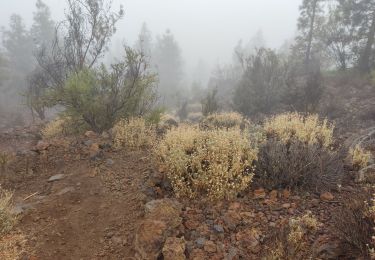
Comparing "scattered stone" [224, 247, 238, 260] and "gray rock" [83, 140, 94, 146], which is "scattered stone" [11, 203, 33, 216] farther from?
"scattered stone" [224, 247, 238, 260]

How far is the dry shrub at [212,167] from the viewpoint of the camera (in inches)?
182

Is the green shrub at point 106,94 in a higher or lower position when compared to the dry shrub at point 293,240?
higher

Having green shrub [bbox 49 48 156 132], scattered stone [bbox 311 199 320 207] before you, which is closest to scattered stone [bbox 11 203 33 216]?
green shrub [bbox 49 48 156 132]

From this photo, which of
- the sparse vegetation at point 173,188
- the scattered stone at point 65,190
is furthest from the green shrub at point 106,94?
the scattered stone at point 65,190

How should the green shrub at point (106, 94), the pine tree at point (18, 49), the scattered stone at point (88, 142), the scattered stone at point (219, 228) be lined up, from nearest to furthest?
the scattered stone at point (219, 228), the scattered stone at point (88, 142), the green shrub at point (106, 94), the pine tree at point (18, 49)

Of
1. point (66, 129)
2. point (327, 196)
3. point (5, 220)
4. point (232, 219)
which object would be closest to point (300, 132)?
point (327, 196)

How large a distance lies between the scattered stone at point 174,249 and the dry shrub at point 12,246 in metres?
1.70

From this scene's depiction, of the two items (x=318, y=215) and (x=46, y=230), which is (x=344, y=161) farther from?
(x=46, y=230)

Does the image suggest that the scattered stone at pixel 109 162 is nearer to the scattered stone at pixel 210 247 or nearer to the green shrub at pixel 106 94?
the green shrub at pixel 106 94

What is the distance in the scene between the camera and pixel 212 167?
4691 millimetres

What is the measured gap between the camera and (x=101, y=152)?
667 centimetres

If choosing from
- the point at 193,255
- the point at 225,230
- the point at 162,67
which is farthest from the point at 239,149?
the point at 162,67

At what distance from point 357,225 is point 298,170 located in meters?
1.64

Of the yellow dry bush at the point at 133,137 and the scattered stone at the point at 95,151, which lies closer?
the scattered stone at the point at 95,151
